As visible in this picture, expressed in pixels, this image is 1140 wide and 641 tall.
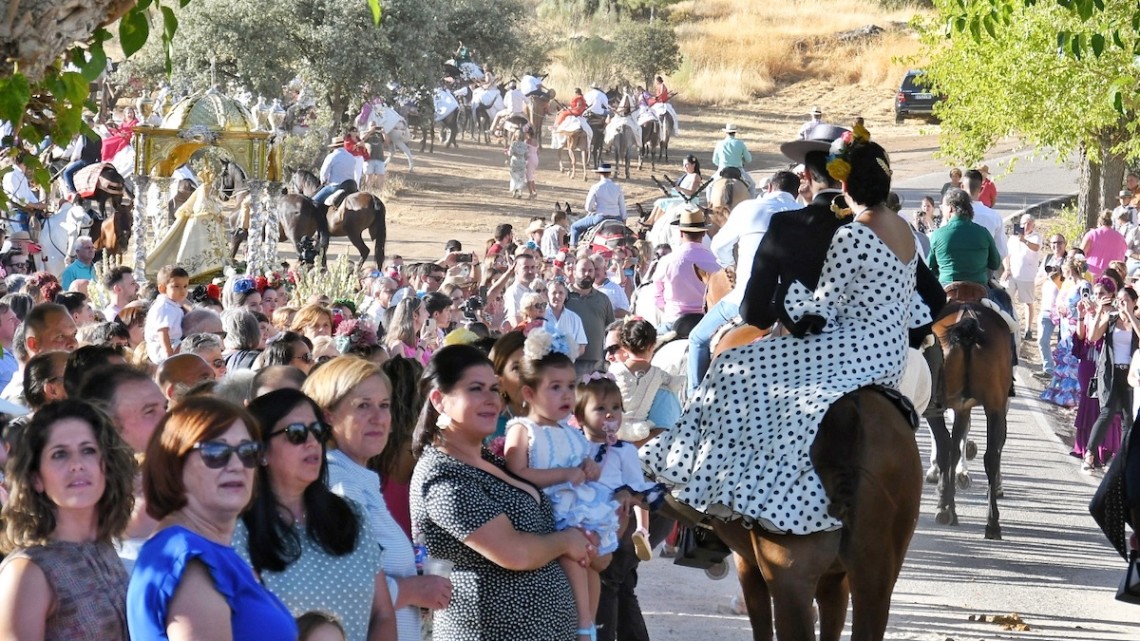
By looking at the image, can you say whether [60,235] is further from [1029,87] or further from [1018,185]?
[1018,185]

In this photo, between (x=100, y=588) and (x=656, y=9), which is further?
(x=656, y=9)

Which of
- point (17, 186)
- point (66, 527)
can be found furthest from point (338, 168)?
point (66, 527)

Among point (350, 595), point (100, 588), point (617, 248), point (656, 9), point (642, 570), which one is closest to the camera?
point (100, 588)

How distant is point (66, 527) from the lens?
15.4 ft

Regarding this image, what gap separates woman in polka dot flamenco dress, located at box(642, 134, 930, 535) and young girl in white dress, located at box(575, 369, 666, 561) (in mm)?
214

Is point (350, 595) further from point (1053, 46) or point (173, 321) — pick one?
point (1053, 46)

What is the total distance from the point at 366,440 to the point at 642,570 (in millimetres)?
Result: 5445

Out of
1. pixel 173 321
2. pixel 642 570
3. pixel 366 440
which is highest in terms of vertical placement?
pixel 366 440

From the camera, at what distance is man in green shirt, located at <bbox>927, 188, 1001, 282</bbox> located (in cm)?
1382

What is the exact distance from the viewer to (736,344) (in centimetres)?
840

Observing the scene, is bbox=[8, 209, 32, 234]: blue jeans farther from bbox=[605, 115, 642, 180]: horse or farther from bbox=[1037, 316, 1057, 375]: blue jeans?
bbox=[605, 115, 642, 180]: horse

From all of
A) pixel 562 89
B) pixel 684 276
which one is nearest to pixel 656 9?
pixel 562 89

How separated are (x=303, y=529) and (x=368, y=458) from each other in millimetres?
802

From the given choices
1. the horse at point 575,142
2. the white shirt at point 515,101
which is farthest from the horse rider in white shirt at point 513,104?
the horse at point 575,142
